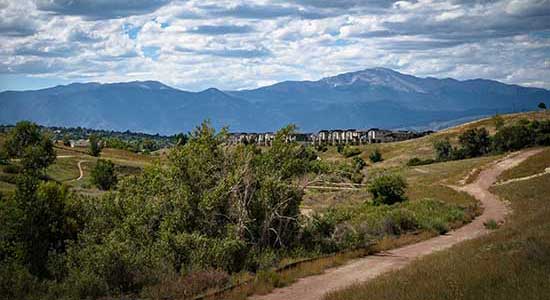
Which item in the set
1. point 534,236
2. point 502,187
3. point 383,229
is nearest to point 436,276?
point 534,236

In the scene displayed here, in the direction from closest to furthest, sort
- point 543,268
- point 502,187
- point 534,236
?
1. point 543,268
2. point 534,236
3. point 502,187

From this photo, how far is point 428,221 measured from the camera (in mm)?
30406

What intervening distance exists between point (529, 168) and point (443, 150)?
4720 centimetres

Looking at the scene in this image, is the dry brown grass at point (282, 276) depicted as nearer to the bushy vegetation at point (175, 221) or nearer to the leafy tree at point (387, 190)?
the bushy vegetation at point (175, 221)

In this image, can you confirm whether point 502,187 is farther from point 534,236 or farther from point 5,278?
point 5,278

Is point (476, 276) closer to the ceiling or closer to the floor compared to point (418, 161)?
closer to the ceiling

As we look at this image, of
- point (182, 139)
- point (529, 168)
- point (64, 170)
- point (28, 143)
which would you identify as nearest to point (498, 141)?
point (529, 168)

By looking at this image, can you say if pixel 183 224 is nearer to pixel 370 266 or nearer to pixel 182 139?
pixel 182 139

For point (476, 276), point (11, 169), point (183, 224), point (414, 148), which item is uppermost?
point (183, 224)

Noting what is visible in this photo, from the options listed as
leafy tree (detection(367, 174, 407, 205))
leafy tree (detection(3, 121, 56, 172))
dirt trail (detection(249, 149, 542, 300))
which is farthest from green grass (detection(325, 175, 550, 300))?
leafy tree (detection(3, 121, 56, 172))

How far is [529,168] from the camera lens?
62.7m

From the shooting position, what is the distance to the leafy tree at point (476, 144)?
101875mm

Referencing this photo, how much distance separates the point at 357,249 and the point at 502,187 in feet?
115

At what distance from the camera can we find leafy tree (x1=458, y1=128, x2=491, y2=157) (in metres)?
102
